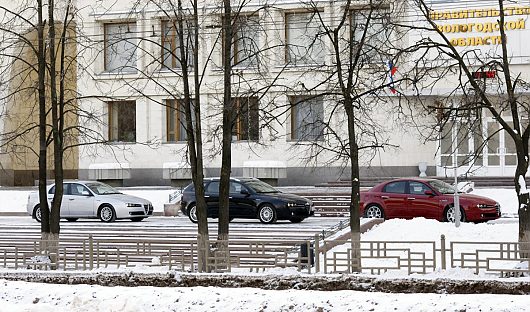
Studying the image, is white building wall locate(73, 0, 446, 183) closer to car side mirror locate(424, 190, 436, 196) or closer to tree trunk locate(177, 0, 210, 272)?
car side mirror locate(424, 190, 436, 196)

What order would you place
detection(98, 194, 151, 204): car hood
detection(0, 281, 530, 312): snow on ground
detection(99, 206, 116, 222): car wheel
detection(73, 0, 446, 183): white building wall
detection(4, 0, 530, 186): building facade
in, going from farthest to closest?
1. detection(73, 0, 446, 183): white building wall
2. detection(4, 0, 530, 186): building facade
3. detection(98, 194, 151, 204): car hood
4. detection(99, 206, 116, 222): car wheel
5. detection(0, 281, 530, 312): snow on ground

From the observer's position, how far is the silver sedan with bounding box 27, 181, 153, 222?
3628 centimetres

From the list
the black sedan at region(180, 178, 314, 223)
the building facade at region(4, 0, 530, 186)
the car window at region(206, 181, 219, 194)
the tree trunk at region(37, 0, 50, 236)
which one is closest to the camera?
the tree trunk at region(37, 0, 50, 236)

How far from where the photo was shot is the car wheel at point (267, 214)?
33.5 metres

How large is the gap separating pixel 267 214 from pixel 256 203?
1.58 ft

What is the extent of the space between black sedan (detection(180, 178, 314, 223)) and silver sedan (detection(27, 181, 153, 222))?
223 cm

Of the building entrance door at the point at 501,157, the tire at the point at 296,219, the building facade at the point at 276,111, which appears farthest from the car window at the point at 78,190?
the building entrance door at the point at 501,157

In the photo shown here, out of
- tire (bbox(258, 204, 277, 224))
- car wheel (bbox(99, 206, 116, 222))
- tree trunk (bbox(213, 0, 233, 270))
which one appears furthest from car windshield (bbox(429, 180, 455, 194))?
car wheel (bbox(99, 206, 116, 222))

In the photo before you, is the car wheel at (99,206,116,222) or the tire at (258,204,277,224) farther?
the car wheel at (99,206,116,222)

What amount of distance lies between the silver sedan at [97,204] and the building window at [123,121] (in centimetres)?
1398

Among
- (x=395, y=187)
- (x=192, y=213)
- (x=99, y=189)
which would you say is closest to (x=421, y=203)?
(x=395, y=187)

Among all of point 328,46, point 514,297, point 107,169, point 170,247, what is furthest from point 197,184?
point 107,169

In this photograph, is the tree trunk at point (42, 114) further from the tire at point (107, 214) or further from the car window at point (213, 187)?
the tire at point (107, 214)

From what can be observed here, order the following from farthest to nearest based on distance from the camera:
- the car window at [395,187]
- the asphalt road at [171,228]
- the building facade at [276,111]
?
1. the building facade at [276,111]
2. the car window at [395,187]
3. the asphalt road at [171,228]
